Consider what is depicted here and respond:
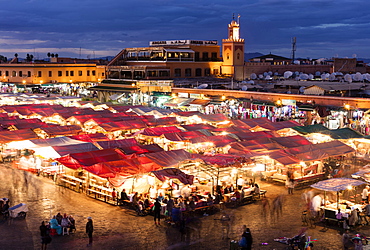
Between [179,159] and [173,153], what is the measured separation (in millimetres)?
554

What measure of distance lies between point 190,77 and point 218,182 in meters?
42.8

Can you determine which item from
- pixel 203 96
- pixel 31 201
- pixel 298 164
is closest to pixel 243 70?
pixel 203 96

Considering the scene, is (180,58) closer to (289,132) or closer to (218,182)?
(289,132)

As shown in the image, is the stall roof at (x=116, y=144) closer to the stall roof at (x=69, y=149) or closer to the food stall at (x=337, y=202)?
the stall roof at (x=69, y=149)

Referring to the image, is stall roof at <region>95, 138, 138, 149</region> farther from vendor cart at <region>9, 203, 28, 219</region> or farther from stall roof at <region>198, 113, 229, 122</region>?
stall roof at <region>198, 113, 229, 122</region>

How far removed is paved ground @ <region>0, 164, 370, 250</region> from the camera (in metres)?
13.6

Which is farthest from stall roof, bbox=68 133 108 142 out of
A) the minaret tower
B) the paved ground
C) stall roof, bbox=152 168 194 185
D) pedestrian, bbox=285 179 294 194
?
the minaret tower

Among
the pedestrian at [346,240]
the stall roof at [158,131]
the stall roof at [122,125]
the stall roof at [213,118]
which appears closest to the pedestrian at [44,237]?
the pedestrian at [346,240]

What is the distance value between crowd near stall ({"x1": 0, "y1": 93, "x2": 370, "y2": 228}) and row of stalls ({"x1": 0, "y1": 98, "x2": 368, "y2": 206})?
40 mm

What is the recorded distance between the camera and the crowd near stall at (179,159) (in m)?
17.7

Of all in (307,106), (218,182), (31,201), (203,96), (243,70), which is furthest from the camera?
(243,70)

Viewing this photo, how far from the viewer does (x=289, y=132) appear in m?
27.9

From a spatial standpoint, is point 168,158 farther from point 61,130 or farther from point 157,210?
point 61,130

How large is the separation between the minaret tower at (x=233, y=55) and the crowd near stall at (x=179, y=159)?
3506cm
